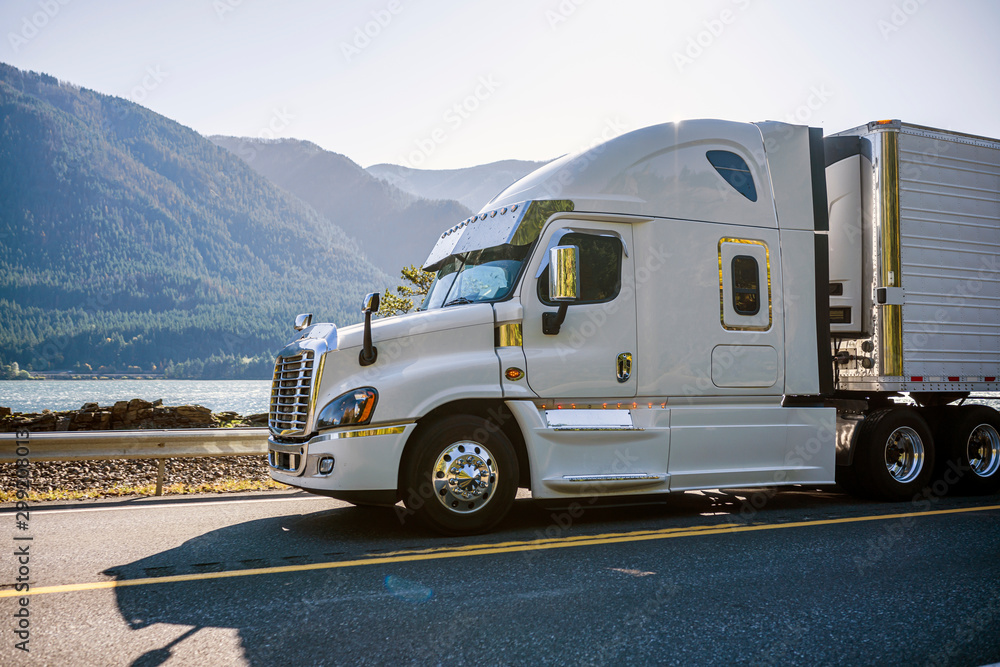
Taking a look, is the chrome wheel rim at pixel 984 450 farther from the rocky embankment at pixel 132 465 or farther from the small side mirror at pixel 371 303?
the rocky embankment at pixel 132 465

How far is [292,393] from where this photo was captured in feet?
19.0

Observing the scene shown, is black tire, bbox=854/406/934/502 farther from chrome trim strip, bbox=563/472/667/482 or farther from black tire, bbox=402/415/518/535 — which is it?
black tire, bbox=402/415/518/535

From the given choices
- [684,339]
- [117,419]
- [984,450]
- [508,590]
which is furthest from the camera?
[117,419]

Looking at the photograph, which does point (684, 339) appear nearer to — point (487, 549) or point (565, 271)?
point (565, 271)

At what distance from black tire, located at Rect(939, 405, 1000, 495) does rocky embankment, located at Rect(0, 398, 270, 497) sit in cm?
825

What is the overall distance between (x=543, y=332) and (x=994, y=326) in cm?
589

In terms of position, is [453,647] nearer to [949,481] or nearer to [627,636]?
[627,636]

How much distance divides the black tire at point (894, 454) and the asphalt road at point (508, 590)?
0.91 metres

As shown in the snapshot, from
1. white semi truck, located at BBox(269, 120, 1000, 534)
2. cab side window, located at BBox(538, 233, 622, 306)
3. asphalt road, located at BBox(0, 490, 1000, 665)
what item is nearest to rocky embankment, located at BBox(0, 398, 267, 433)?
asphalt road, located at BBox(0, 490, 1000, 665)

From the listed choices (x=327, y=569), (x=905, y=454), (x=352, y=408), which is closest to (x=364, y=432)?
(x=352, y=408)

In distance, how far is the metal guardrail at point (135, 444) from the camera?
296 inches

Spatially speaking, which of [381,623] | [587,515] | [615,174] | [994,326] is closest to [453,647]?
[381,623]

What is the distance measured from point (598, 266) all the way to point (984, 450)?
5665 mm

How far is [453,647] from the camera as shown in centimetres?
312
